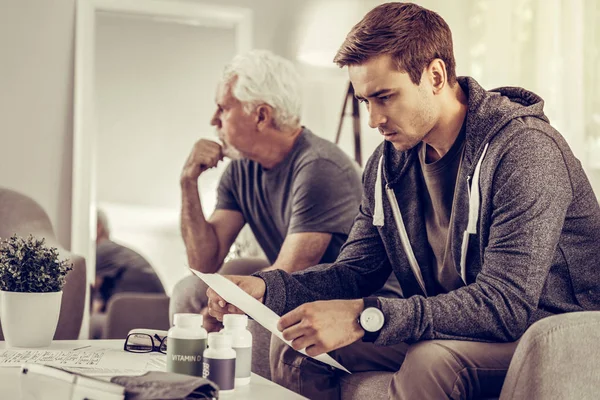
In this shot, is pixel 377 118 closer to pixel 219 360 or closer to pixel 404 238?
pixel 404 238

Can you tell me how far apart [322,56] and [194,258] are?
1.50 meters

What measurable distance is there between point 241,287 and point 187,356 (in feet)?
1.08

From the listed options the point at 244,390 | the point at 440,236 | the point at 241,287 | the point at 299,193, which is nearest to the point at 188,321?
the point at 244,390

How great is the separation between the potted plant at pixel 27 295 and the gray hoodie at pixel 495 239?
47 cm

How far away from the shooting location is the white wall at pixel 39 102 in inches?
131

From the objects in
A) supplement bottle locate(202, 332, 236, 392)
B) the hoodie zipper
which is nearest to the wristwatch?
supplement bottle locate(202, 332, 236, 392)

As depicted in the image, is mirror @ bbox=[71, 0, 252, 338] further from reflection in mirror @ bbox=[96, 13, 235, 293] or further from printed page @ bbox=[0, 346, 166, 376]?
printed page @ bbox=[0, 346, 166, 376]

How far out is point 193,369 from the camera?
1.32 m

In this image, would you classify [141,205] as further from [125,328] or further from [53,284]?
[53,284]

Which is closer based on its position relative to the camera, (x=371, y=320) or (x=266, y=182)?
(x=371, y=320)

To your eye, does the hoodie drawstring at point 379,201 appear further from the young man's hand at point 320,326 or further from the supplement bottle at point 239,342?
the supplement bottle at point 239,342

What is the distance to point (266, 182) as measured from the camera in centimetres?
259

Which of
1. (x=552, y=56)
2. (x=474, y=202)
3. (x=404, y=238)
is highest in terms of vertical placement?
(x=552, y=56)

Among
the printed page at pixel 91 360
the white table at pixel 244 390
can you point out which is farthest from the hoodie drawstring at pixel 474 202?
the printed page at pixel 91 360
